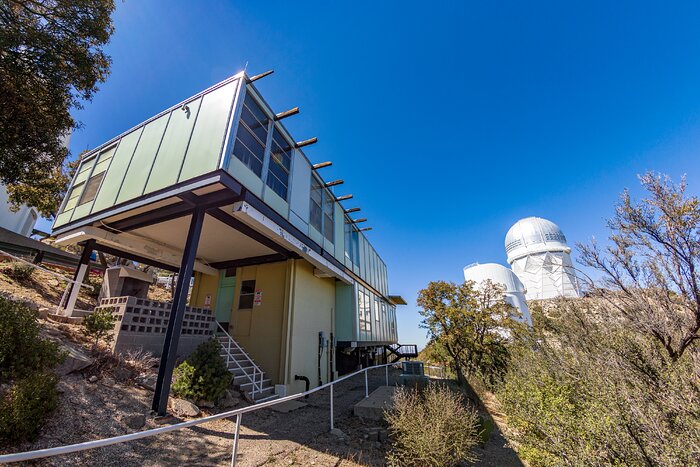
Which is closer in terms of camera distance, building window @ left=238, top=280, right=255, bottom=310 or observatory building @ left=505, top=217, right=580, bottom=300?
building window @ left=238, top=280, right=255, bottom=310

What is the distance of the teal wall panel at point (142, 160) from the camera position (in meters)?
7.86

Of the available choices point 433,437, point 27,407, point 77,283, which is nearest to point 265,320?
point 77,283

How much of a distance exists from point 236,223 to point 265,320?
13.6 feet

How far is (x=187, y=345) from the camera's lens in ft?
27.9

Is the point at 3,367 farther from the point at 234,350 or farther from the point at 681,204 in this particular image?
the point at 681,204

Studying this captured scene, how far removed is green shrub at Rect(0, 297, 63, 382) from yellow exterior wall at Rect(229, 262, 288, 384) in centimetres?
580

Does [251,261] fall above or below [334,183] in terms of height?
below

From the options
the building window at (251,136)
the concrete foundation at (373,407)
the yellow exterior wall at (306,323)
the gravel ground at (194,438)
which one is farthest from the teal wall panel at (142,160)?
the concrete foundation at (373,407)

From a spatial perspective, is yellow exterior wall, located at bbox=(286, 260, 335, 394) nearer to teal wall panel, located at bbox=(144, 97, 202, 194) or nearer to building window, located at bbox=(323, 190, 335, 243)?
building window, located at bbox=(323, 190, 335, 243)

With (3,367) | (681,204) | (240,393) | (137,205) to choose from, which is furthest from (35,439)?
(681,204)

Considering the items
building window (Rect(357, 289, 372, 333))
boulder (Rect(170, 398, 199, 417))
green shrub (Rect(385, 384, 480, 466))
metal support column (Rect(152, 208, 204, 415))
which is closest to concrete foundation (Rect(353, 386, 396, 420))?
green shrub (Rect(385, 384, 480, 466))

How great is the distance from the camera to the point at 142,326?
25.0ft

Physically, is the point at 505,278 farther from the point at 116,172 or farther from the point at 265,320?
the point at 116,172

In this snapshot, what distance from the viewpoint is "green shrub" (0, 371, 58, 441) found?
327 cm
